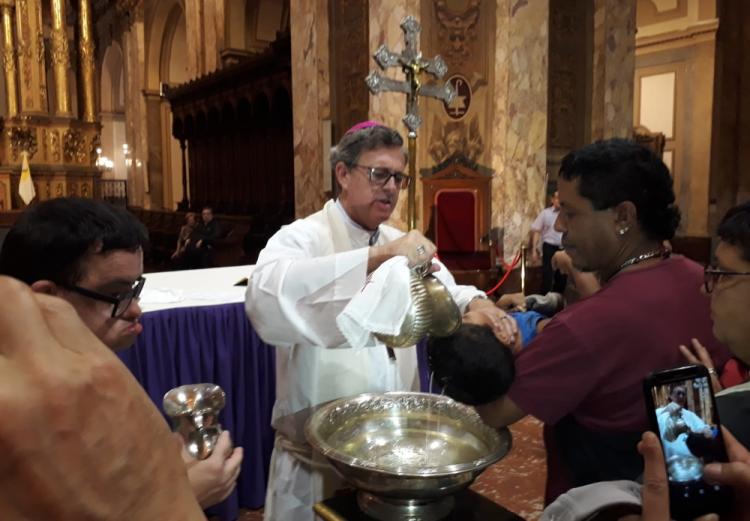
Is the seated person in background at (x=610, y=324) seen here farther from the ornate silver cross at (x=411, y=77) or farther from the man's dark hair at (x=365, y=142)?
the man's dark hair at (x=365, y=142)

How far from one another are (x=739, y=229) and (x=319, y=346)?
1129mm

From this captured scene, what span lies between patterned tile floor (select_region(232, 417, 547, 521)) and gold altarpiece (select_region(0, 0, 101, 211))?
1257cm

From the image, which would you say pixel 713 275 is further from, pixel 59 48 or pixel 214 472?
pixel 59 48

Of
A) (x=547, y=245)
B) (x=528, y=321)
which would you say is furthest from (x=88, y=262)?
(x=547, y=245)

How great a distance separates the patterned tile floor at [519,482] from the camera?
3155mm

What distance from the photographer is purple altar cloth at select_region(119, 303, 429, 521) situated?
10.2ft

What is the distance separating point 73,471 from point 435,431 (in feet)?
4.24

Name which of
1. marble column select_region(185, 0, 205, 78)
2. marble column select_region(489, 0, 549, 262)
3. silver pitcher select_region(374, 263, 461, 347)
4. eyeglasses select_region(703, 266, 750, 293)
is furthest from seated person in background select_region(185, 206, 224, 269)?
eyeglasses select_region(703, 266, 750, 293)

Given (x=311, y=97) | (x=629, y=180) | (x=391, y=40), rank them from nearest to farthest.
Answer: (x=629, y=180) → (x=391, y=40) → (x=311, y=97)

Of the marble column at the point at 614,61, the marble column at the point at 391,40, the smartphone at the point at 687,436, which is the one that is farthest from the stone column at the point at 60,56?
the smartphone at the point at 687,436

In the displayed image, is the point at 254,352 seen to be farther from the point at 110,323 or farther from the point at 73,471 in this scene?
the point at 73,471

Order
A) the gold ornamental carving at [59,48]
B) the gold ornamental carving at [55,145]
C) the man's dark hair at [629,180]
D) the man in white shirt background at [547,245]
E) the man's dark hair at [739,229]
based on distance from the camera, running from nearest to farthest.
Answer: the man's dark hair at [739,229] < the man's dark hair at [629,180] < the man in white shirt background at [547,245] < the gold ornamental carving at [59,48] < the gold ornamental carving at [55,145]

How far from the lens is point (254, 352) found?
3400 mm

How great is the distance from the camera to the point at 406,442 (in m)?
1.57
